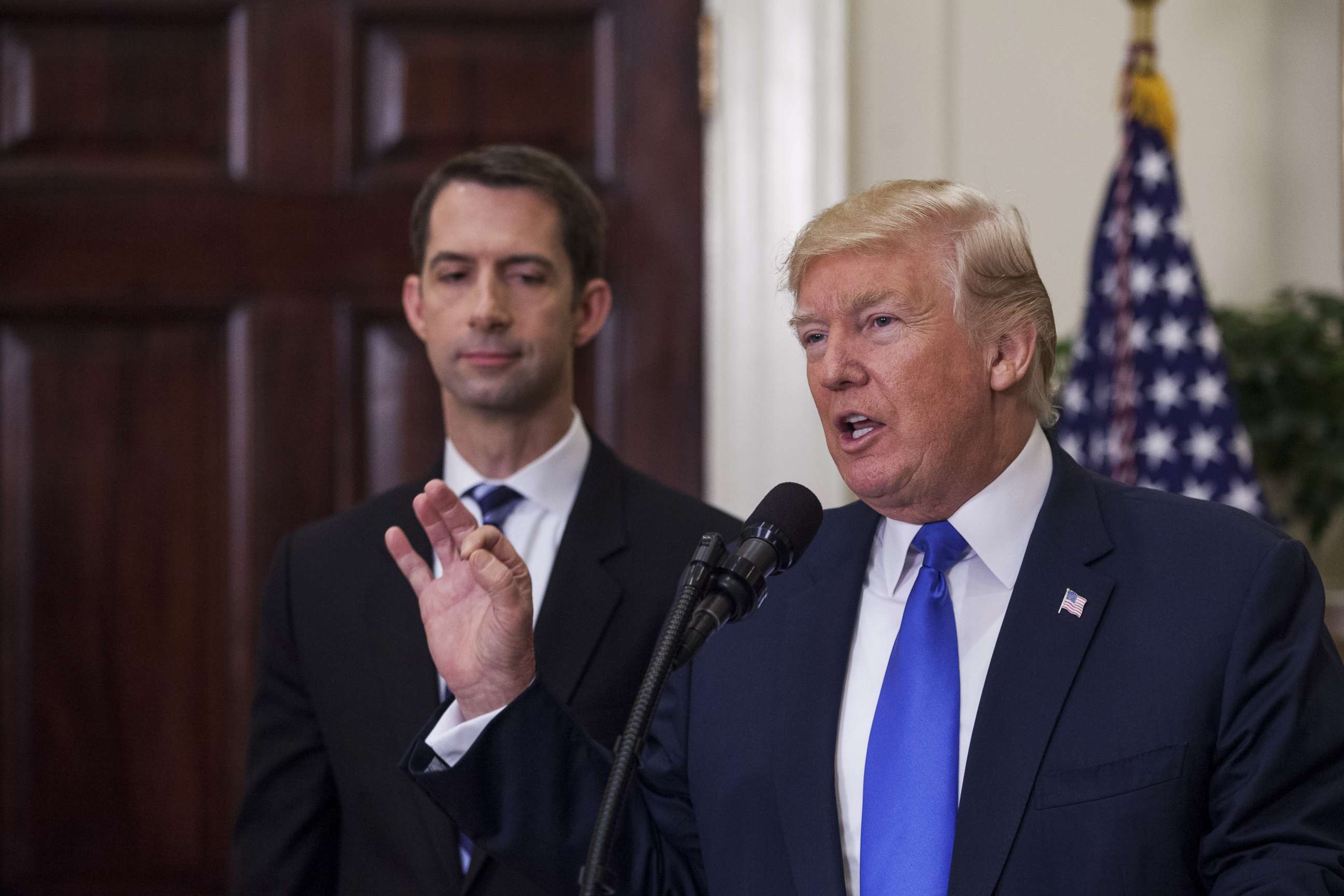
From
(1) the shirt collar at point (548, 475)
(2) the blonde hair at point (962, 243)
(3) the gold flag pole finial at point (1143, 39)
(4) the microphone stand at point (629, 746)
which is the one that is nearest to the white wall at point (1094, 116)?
(3) the gold flag pole finial at point (1143, 39)

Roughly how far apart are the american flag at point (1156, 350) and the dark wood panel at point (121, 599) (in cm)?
205

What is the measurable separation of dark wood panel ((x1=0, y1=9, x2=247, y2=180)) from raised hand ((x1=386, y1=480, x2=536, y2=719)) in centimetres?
190

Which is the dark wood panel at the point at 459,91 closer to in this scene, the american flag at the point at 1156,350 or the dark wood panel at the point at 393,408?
the dark wood panel at the point at 393,408

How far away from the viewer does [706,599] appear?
114cm

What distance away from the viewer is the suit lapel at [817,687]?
4.61ft

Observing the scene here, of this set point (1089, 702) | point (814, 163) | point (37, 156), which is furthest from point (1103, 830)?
point (37, 156)

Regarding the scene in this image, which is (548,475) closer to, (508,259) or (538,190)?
(508,259)

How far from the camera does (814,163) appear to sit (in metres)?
3.08

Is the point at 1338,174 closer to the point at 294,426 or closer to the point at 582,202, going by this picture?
the point at 582,202

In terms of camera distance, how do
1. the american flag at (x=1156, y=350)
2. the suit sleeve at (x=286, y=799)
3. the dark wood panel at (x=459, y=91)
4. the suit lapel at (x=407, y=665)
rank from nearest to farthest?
the suit lapel at (x=407, y=665)
the suit sleeve at (x=286, y=799)
the american flag at (x=1156, y=350)
the dark wood panel at (x=459, y=91)

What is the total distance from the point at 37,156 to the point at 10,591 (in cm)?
100

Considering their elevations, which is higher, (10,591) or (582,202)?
(582,202)

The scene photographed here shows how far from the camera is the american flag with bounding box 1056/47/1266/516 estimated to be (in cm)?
299

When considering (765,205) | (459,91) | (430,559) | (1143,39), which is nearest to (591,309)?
(430,559)
